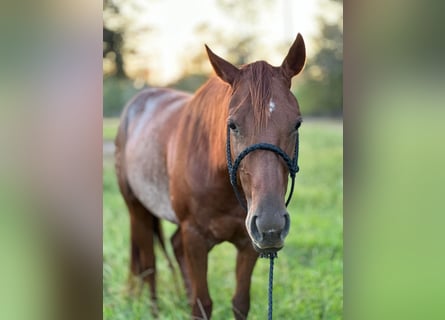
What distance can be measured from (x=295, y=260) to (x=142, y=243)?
0.87 meters

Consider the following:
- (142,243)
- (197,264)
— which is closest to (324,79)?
(142,243)

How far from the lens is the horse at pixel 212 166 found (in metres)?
1.35

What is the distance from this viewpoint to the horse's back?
7.34 feet

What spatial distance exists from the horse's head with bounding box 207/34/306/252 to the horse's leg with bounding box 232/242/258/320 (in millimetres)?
558

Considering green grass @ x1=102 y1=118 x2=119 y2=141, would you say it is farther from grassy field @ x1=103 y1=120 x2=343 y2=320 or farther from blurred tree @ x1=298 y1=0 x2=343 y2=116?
blurred tree @ x1=298 y1=0 x2=343 y2=116

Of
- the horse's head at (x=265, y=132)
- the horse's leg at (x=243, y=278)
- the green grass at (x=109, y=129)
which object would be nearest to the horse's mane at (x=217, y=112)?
the horse's head at (x=265, y=132)

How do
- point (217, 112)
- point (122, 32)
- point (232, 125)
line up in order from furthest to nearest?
1. point (122, 32)
2. point (217, 112)
3. point (232, 125)

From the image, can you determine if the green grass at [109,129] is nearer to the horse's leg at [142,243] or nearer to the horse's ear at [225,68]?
the horse's leg at [142,243]

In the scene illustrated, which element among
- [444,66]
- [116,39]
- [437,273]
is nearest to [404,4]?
[444,66]

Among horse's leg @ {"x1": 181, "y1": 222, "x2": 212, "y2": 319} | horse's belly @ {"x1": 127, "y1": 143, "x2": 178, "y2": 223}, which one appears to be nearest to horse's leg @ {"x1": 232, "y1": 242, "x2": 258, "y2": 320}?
horse's leg @ {"x1": 181, "y1": 222, "x2": 212, "y2": 319}

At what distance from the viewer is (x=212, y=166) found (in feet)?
5.72

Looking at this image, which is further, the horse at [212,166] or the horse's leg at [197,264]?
the horse's leg at [197,264]

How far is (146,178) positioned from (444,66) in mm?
1629

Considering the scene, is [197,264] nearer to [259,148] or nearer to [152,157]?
[152,157]
